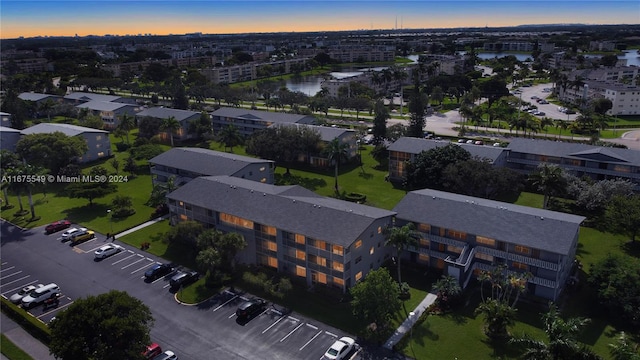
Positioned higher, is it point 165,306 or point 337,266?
point 337,266

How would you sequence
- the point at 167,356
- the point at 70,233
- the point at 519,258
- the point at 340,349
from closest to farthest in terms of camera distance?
the point at 167,356, the point at 340,349, the point at 519,258, the point at 70,233

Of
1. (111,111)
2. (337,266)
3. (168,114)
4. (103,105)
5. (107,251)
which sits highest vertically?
(103,105)

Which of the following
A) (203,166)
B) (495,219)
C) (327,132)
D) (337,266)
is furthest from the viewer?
(327,132)

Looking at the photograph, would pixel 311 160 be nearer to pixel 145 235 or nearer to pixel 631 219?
pixel 145 235

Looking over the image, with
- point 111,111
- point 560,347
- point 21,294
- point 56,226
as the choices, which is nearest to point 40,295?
point 21,294

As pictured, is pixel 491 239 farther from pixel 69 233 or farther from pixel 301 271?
pixel 69 233

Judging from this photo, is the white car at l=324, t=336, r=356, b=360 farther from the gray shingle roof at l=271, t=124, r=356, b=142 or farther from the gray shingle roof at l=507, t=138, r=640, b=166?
the gray shingle roof at l=271, t=124, r=356, b=142
